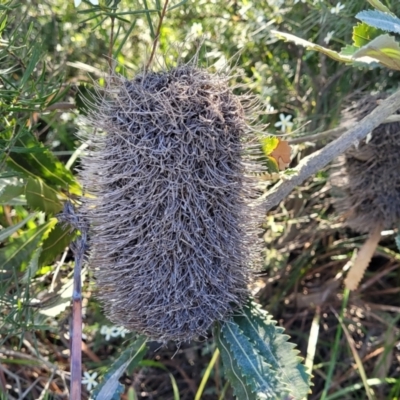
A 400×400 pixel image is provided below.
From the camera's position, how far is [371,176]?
47.6 inches

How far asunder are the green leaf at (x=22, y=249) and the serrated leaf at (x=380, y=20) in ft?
2.51

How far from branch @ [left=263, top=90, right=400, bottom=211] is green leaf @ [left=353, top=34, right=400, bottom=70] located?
119 mm

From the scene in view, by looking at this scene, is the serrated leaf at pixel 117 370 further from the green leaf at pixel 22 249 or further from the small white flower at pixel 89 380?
the green leaf at pixel 22 249

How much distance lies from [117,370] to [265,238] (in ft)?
1.91

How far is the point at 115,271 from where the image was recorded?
90cm

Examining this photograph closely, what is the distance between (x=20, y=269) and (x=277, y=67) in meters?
0.87

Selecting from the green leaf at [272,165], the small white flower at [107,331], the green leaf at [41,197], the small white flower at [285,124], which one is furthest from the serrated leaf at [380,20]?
the small white flower at [107,331]

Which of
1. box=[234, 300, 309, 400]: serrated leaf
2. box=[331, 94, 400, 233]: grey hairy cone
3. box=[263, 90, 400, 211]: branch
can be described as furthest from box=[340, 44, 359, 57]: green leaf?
box=[234, 300, 309, 400]: serrated leaf

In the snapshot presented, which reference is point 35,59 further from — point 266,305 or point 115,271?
point 266,305

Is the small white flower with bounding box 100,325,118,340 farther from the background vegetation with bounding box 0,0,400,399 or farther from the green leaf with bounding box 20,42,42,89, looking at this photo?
the green leaf with bounding box 20,42,42,89

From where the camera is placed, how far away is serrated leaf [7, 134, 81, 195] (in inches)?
41.6

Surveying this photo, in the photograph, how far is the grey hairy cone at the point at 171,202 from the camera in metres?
0.83

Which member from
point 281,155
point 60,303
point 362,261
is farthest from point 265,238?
point 60,303

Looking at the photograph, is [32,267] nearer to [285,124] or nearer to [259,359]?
[259,359]
